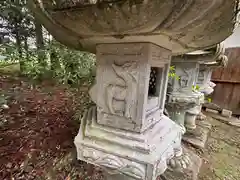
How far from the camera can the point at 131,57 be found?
60cm

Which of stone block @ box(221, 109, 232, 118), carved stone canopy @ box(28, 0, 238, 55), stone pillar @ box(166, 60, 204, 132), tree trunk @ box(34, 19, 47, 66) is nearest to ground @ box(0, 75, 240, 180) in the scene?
tree trunk @ box(34, 19, 47, 66)

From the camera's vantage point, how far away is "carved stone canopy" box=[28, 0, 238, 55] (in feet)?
1.23

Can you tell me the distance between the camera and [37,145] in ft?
3.71

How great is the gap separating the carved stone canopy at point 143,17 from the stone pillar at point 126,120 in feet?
0.32

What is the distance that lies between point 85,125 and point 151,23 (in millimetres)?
564

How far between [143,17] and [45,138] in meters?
1.19

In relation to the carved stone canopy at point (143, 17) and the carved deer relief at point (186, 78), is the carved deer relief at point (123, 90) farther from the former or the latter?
the carved deer relief at point (186, 78)

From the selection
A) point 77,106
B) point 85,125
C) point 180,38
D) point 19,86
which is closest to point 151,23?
point 180,38

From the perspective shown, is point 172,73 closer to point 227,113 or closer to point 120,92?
point 120,92

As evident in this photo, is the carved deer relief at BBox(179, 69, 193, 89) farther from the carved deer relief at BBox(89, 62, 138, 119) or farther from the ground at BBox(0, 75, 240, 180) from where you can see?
the carved deer relief at BBox(89, 62, 138, 119)

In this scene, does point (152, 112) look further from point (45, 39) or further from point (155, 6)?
point (45, 39)

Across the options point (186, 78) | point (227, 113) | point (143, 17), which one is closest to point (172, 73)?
point (186, 78)

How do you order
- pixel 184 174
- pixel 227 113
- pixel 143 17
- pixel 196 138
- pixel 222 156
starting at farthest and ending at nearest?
pixel 227 113, pixel 196 138, pixel 222 156, pixel 184 174, pixel 143 17

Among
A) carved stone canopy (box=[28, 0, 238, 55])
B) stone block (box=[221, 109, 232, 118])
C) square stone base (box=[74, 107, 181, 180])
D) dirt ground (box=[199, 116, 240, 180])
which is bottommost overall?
dirt ground (box=[199, 116, 240, 180])
